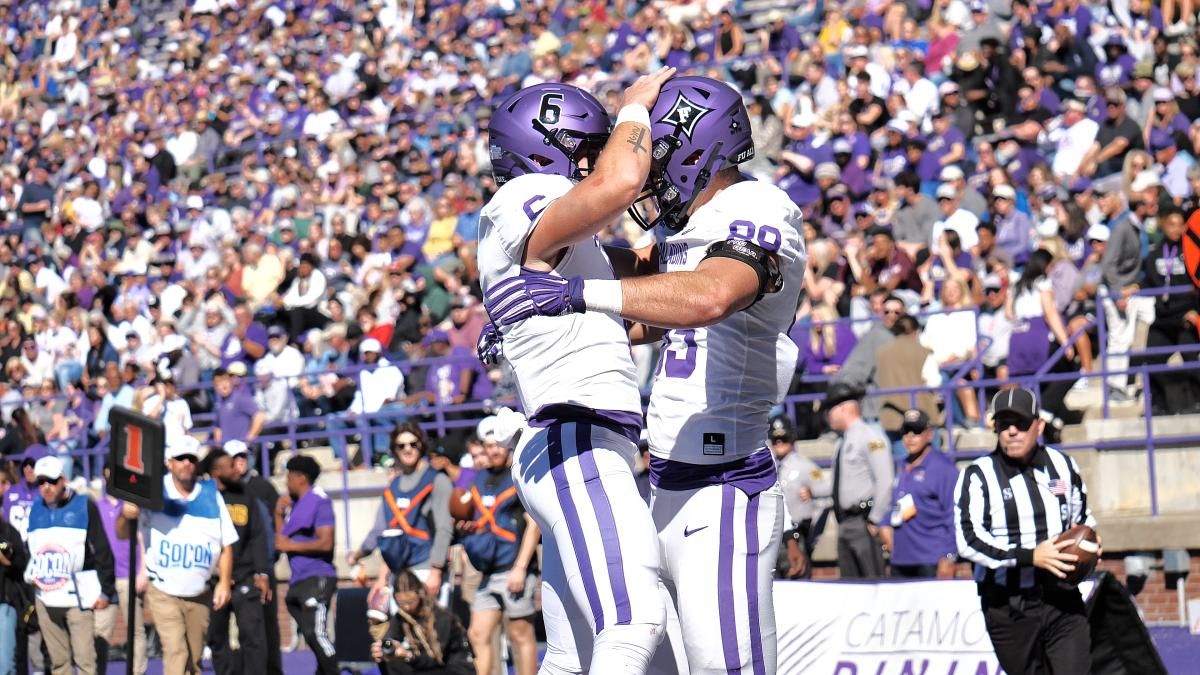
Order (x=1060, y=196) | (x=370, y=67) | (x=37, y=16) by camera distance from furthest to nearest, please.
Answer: (x=37, y=16) < (x=370, y=67) < (x=1060, y=196)

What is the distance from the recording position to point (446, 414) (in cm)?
1777

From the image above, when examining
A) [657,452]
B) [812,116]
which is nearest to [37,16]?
[812,116]

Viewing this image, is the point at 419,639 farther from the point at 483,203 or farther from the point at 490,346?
the point at 483,203

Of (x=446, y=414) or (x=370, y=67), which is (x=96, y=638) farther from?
(x=370, y=67)

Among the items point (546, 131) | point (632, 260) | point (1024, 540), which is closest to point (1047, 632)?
point (1024, 540)

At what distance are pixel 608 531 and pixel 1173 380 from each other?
380 inches

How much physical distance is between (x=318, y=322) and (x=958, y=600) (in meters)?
11.5

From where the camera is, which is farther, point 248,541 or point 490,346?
point 248,541

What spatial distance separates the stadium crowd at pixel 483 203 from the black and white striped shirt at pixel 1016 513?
5.00 m

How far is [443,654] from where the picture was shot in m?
11.2

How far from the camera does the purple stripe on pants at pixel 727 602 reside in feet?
18.6

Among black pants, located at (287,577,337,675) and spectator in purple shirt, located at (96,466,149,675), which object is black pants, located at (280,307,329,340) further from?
black pants, located at (287,577,337,675)

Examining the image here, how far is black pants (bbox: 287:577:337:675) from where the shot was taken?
520 inches

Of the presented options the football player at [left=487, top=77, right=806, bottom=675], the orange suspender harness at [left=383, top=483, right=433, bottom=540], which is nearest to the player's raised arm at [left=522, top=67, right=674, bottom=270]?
the football player at [left=487, top=77, right=806, bottom=675]
